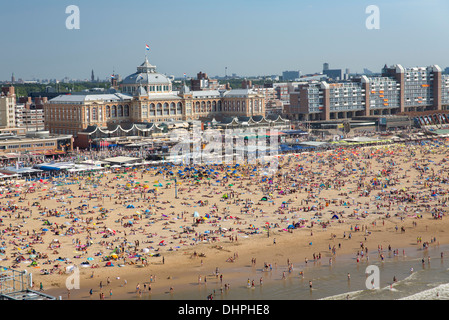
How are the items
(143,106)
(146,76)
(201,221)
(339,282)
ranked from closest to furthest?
1. (339,282)
2. (201,221)
3. (143,106)
4. (146,76)

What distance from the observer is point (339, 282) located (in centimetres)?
3175

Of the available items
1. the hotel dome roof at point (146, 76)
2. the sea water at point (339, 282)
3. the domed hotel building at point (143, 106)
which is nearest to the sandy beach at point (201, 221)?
the sea water at point (339, 282)

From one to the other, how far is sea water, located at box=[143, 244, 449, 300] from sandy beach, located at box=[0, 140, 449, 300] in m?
0.78

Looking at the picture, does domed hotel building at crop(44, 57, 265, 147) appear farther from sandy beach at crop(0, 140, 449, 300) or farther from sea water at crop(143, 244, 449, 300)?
sea water at crop(143, 244, 449, 300)

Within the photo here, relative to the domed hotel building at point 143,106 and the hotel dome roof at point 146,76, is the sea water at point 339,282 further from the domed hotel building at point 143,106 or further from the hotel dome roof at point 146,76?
the hotel dome roof at point 146,76

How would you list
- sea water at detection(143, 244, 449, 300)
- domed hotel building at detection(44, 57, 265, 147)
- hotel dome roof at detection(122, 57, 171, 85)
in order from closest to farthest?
sea water at detection(143, 244, 449, 300) < domed hotel building at detection(44, 57, 265, 147) < hotel dome roof at detection(122, 57, 171, 85)

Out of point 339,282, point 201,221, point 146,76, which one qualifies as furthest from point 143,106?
point 339,282

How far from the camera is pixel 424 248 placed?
3844 centimetres

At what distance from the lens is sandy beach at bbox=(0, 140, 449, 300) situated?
34.2m

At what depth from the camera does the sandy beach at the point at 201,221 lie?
34.2 m

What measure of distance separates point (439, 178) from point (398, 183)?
5.47 meters

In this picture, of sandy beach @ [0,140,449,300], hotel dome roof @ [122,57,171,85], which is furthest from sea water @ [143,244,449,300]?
hotel dome roof @ [122,57,171,85]

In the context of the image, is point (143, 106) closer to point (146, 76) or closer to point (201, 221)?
point (146, 76)

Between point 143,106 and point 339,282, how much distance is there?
7736cm
